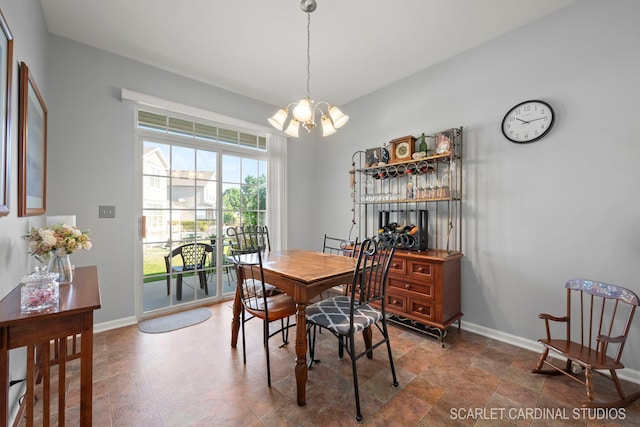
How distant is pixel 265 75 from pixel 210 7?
1108 mm

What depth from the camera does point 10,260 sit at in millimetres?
1483

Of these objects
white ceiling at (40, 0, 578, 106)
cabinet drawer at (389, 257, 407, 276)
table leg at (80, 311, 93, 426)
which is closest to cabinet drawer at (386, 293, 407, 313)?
cabinet drawer at (389, 257, 407, 276)

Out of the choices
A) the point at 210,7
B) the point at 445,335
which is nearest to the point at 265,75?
the point at 210,7

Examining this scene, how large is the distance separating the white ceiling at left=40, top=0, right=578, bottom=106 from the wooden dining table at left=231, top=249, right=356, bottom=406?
2210 millimetres

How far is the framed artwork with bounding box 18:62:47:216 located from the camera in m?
1.62

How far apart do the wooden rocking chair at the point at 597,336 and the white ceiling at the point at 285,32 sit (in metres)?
2.38

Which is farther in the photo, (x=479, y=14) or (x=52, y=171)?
(x=52, y=171)

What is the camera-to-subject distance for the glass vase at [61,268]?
1.58 m

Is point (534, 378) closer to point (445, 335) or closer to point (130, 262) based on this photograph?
point (445, 335)

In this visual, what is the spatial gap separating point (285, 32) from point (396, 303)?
9.82ft

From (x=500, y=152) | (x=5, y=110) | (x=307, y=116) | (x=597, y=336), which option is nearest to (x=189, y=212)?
(x=5, y=110)

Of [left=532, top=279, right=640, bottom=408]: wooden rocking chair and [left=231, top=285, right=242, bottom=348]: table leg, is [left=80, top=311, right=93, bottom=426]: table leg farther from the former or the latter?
[left=532, top=279, right=640, bottom=408]: wooden rocking chair

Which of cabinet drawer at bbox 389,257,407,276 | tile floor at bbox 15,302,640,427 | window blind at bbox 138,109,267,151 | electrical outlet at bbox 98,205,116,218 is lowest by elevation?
tile floor at bbox 15,302,640,427

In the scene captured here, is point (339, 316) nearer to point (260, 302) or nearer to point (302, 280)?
point (302, 280)
